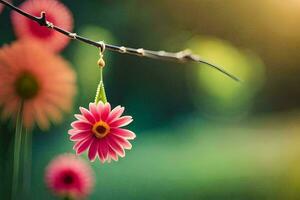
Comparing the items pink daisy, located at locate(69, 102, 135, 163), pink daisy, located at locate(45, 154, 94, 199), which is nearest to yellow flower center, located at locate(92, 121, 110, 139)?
pink daisy, located at locate(69, 102, 135, 163)

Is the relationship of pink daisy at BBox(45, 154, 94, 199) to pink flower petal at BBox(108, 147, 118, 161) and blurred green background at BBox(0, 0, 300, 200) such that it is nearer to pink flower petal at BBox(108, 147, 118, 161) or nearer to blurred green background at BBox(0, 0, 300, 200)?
blurred green background at BBox(0, 0, 300, 200)

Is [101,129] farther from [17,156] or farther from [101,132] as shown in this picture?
[17,156]

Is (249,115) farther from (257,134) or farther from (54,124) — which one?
(54,124)

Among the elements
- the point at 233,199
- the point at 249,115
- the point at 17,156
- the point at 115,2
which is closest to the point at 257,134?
the point at 249,115

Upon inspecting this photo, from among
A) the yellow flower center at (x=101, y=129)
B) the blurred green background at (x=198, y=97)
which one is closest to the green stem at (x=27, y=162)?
the blurred green background at (x=198, y=97)

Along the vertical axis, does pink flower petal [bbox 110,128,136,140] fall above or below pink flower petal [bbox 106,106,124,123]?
below

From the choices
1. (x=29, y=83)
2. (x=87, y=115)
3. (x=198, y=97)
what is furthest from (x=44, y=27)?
(x=198, y=97)
